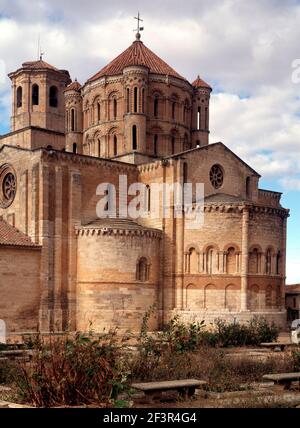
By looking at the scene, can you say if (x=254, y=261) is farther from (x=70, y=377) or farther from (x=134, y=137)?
(x=70, y=377)

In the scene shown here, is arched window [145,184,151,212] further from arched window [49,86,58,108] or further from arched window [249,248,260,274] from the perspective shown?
arched window [49,86,58,108]

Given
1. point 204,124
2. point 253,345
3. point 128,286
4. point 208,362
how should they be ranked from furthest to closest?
point 204,124 < point 128,286 < point 253,345 < point 208,362

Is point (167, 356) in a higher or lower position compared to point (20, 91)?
lower

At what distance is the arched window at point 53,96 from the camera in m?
39.6

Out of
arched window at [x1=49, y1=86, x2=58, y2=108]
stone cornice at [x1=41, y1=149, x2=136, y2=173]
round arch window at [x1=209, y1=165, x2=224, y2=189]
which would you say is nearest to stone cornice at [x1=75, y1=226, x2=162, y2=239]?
stone cornice at [x1=41, y1=149, x2=136, y2=173]

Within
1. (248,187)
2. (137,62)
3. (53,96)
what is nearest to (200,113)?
(137,62)

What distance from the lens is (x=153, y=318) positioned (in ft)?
102

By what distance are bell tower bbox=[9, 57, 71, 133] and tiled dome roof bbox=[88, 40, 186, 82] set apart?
2.99m

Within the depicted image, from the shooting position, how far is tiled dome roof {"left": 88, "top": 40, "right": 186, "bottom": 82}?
37.0m

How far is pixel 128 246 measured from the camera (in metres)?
30.3
